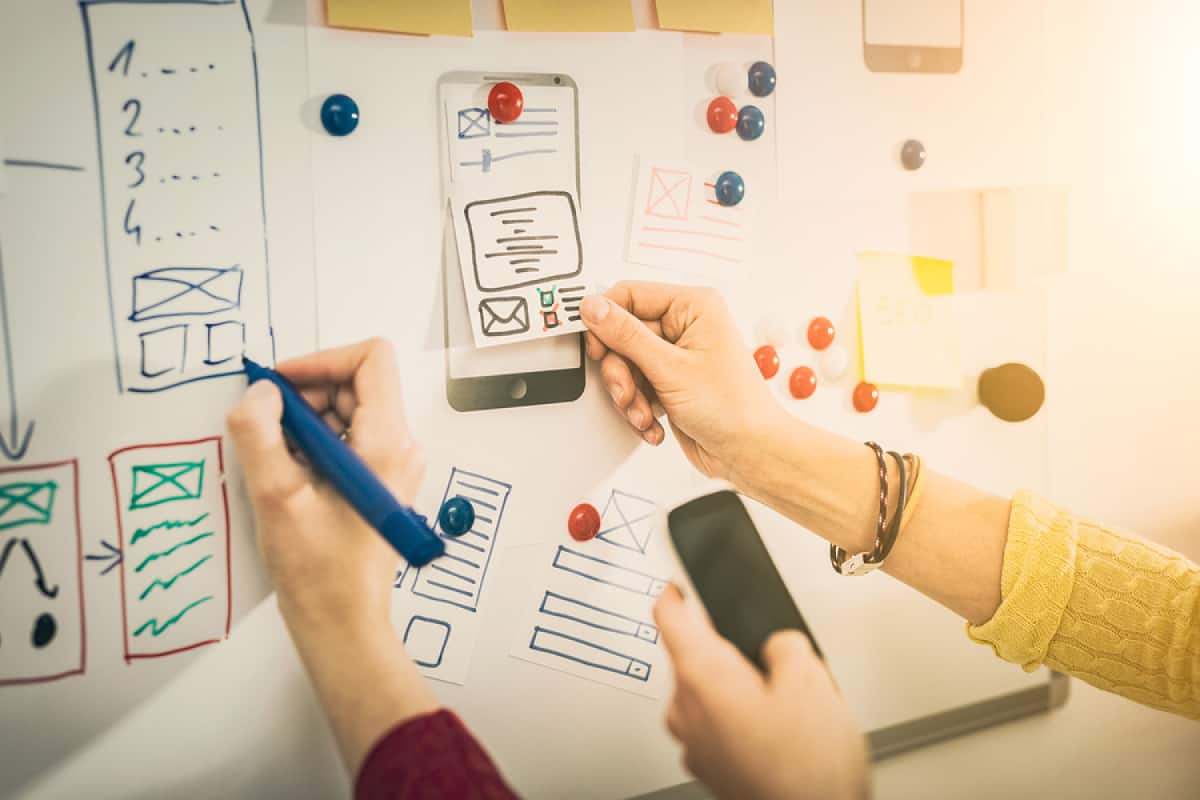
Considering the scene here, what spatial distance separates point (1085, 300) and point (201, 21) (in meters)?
0.82

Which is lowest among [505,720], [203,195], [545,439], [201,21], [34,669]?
[505,720]

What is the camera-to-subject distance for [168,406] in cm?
44

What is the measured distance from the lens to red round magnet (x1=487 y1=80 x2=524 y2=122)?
50cm

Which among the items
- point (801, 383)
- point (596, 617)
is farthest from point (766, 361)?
point (596, 617)

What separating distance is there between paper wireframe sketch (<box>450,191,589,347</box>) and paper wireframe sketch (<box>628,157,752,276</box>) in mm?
57

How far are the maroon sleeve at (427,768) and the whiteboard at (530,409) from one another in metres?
0.14

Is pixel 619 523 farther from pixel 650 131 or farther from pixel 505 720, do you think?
pixel 650 131

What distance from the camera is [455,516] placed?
51cm

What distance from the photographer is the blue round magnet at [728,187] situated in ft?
1.86

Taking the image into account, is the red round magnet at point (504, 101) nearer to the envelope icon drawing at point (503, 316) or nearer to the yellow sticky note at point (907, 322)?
the envelope icon drawing at point (503, 316)

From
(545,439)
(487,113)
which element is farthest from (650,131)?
(545,439)

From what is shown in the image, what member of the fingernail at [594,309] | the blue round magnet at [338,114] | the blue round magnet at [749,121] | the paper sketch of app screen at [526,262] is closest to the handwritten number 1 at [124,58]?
the blue round magnet at [338,114]

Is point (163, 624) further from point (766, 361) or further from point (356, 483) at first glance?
point (766, 361)

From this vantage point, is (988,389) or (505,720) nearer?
(505,720)
